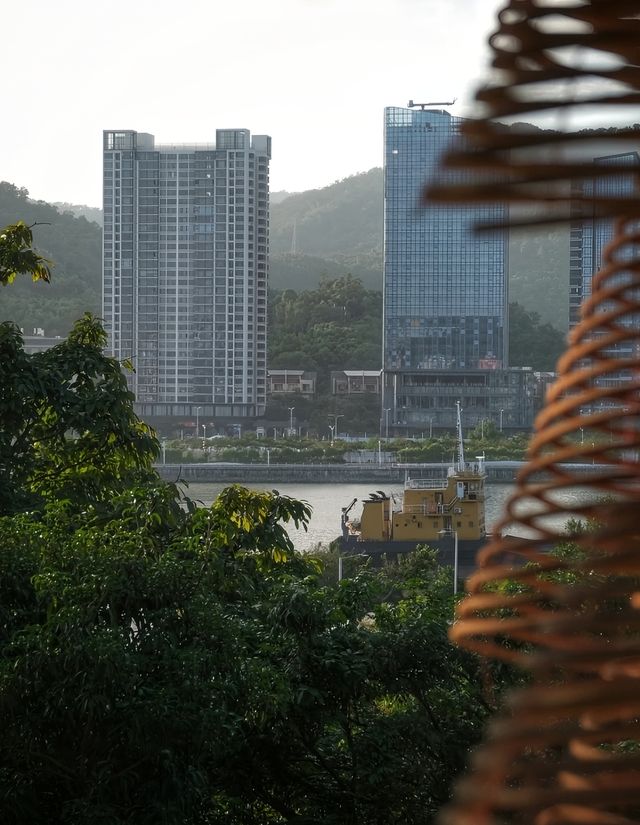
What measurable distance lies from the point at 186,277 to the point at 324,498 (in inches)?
346

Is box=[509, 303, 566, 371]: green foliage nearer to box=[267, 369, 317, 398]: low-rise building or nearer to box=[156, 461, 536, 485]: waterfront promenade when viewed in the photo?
box=[267, 369, 317, 398]: low-rise building

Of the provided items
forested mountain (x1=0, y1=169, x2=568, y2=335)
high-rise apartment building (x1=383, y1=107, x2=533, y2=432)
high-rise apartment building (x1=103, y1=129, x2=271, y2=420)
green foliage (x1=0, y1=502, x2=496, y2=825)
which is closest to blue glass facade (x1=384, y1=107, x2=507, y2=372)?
high-rise apartment building (x1=383, y1=107, x2=533, y2=432)

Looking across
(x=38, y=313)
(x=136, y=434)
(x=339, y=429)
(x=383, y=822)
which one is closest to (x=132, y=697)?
(x=383, y=822)

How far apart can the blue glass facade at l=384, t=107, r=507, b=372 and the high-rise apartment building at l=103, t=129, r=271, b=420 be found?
3189mm

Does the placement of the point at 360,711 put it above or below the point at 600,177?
below

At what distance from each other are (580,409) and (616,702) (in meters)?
0.07

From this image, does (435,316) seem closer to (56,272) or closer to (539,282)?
(539,282)

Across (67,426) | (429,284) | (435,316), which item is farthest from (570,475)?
(435,316)

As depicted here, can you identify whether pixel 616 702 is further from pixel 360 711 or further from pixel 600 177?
pixel 360 711

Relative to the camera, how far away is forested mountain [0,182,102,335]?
904 inches

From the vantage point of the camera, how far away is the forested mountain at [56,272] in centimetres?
2295

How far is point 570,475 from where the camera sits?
249mm

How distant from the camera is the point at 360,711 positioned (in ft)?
8.39

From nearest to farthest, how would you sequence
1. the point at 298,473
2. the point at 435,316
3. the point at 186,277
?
the point at 298,473 → the point at 435,316 → the point at 186,277
